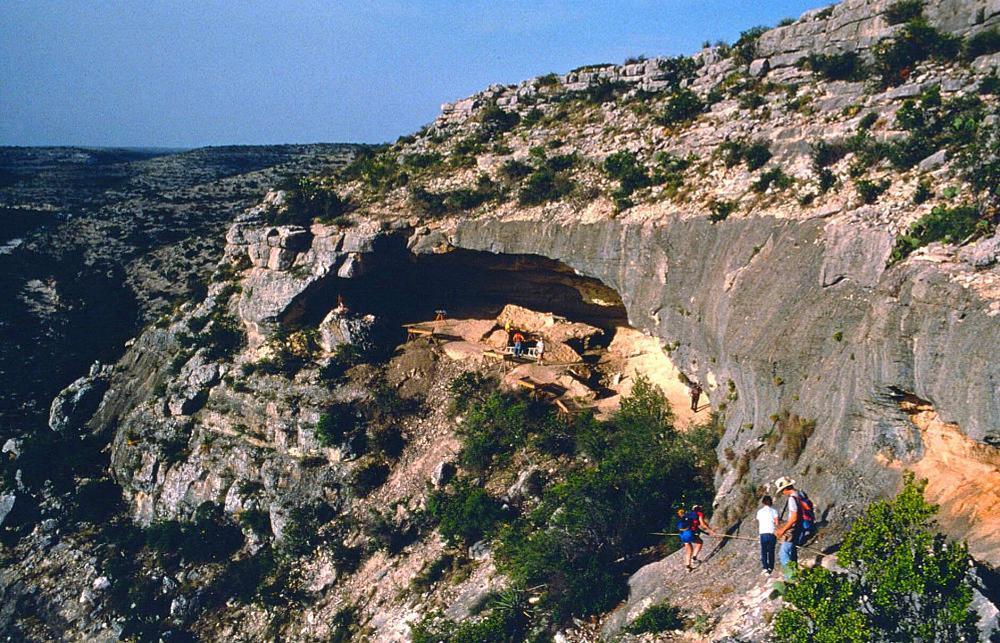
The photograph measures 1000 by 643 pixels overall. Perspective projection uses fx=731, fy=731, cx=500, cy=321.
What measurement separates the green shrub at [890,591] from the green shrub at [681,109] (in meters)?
19.2

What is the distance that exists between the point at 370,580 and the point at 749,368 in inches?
545

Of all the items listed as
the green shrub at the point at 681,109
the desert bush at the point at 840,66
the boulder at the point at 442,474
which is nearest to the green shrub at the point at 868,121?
the desert bush at the point at 840,66

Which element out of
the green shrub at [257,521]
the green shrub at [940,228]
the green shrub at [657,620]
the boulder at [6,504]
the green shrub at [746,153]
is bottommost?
the boulder at [6,504]

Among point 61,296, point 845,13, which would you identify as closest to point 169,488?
point 61,296

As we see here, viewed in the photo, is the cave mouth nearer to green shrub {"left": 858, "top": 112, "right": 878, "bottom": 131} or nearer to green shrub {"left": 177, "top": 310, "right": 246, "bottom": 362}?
green shrub {"left": 177, "top": 310, "right": 246, "bottom": 362}

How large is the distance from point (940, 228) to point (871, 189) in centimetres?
282

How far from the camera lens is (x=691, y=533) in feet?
50.5

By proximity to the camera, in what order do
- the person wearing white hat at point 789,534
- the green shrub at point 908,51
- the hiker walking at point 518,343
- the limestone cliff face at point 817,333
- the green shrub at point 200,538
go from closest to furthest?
1. the limestone cliff face at point 817,333
2. the person wearing white hat at point 789,534
3. the green shrub at point 908,51
4. the green shrub at point 200,538
5. the hiker walking at point 518,343

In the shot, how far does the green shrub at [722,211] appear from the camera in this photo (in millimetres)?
20688

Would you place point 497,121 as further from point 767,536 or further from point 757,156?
point 767,536

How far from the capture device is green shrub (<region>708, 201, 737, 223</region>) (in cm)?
2069

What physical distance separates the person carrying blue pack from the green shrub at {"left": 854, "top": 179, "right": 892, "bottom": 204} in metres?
8.17

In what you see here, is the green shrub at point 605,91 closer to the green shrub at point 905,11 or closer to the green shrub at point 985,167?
the green shrub at point 905,11

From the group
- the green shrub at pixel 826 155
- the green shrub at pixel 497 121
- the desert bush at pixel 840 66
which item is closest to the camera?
the green shrub at pixel 826 155
